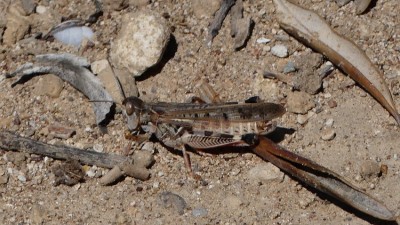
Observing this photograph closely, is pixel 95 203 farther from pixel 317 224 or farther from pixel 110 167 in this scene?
pixel 317 224

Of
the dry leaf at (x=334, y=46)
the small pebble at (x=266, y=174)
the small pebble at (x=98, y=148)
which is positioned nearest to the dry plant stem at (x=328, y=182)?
the small pebble at (x=266, y=174)

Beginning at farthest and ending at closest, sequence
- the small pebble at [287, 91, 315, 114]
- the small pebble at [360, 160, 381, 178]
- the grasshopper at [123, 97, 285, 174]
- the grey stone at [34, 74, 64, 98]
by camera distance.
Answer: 1. the grey stone at [34, 74, 64, 98]
2. the small pebble at [287, 91, 315, 114]
3. the grasshopper at [123, 97, 285, 174]
4. the small pebble at [360, 160, 381, 178]

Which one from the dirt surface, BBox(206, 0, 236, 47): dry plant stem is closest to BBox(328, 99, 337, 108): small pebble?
the dirt surface

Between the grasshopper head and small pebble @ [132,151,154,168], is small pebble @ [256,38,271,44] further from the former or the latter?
small pebble @ [132,151,154,168]

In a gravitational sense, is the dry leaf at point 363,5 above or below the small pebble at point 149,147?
above

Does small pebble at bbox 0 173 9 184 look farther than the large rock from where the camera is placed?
No

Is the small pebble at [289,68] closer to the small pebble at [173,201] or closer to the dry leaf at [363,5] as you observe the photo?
the dry leaf at [363,5]
